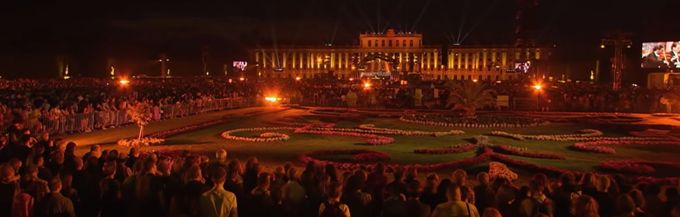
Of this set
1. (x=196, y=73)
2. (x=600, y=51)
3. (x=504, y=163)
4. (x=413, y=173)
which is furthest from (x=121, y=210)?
(x=196, y=73)

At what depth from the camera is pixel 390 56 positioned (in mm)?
124062

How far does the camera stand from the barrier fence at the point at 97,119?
59.7ft

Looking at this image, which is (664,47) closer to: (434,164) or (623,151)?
(623,151)

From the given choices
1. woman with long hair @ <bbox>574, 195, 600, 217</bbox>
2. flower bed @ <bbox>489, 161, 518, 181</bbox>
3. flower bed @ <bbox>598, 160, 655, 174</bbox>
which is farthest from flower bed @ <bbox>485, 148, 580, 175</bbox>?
woman with long hair @ <bbox>574, 195, 600, 217</bbox>

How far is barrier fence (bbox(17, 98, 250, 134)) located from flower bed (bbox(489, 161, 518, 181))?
1248 centimetres

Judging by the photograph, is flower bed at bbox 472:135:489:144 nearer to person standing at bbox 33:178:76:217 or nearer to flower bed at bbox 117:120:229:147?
flower bed at bbox 117:120:229:147

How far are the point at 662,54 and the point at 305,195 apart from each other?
165 feet

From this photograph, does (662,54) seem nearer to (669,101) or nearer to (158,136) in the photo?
(669,101)

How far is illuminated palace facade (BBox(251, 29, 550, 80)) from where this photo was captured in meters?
126

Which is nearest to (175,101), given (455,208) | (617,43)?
(455,208)

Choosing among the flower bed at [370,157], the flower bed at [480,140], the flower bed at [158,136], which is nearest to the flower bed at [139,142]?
the flower bed at [158,136]

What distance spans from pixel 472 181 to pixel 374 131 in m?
9.14

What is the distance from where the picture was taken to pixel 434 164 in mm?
13312

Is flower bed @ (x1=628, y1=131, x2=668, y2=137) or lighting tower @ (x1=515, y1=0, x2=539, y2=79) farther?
lighting tower @ (x1=515, y1=0, x2=539, y2=79)
